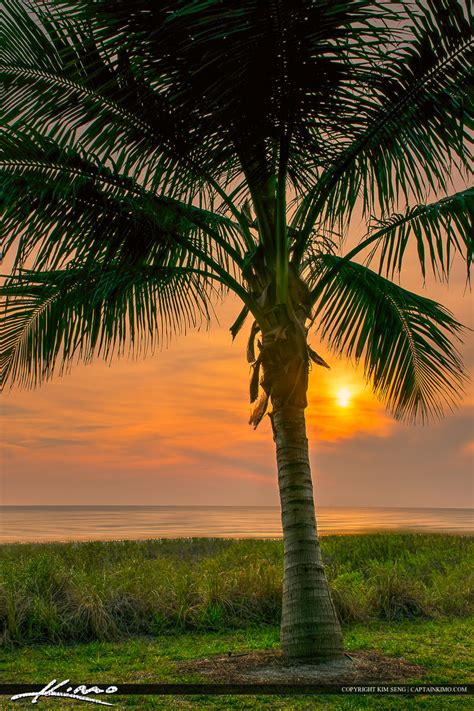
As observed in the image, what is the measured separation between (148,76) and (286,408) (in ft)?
10.7

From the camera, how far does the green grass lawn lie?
654 centimetres

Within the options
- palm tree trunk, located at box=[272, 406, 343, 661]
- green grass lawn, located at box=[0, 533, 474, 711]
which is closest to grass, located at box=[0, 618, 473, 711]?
green grass lawn, located at box=[0, 533, 474, 711]

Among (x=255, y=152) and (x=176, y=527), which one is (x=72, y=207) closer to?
(x=255, y=152)

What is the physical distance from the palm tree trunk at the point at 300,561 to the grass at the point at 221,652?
0.72 m

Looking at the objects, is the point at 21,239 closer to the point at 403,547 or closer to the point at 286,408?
the point at 286,408

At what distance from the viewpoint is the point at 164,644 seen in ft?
26.7

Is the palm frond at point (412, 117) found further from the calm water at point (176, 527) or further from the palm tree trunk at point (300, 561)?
the calm water at point (176, 527)

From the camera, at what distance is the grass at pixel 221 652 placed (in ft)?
19.3

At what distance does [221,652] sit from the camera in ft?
24.5

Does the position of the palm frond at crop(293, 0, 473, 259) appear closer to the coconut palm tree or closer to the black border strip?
the coconut palm tree

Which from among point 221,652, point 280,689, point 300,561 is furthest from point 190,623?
point 280,689

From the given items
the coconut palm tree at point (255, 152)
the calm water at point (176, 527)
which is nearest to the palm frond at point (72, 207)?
the coconut palm tree at point (255, 152)

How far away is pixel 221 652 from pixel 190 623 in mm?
1605

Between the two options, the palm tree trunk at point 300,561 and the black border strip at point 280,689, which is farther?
the palm tree trunk at point 300,561
